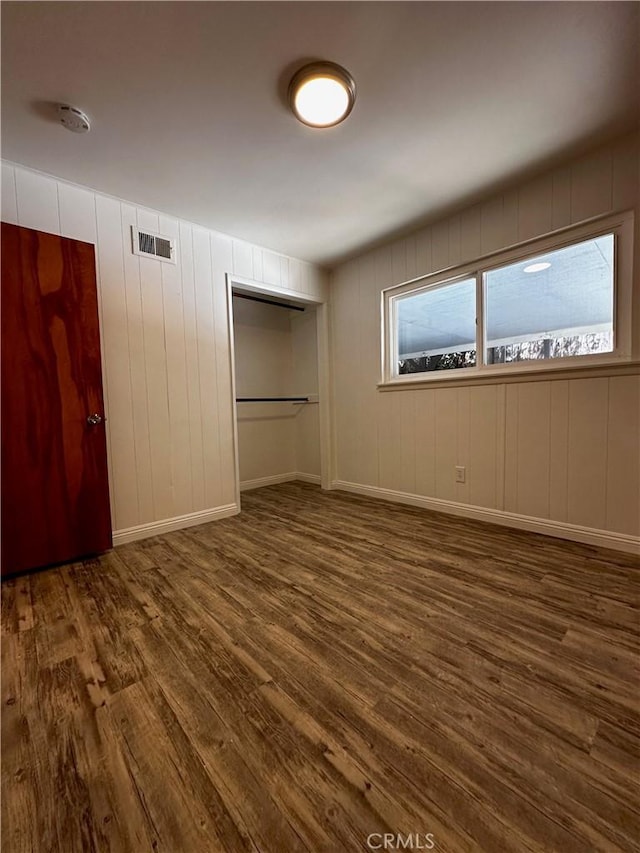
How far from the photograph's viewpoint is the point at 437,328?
316 cm

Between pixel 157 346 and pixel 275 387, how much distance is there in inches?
83.3

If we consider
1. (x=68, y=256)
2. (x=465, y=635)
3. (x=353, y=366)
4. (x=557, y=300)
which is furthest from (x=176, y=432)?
(x=557, y=300)

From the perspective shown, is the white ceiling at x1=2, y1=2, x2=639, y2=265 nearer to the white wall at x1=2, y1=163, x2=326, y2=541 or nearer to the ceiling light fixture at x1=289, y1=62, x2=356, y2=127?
the ceiling light fixture at x1=289, y1=62, x2=356, y2=127

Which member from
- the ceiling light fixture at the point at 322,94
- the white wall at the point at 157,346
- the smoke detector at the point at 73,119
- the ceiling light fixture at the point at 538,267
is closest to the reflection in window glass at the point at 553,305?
the ceiling light fixture at the point at 538,267

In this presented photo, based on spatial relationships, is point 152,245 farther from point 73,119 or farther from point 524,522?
point 524,522

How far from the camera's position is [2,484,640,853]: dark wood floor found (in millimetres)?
814

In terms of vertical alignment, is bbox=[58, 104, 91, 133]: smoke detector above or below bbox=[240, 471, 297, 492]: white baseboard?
above

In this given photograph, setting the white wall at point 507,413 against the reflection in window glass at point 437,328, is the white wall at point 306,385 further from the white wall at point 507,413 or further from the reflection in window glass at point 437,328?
the reflection in window glass at point 437,328

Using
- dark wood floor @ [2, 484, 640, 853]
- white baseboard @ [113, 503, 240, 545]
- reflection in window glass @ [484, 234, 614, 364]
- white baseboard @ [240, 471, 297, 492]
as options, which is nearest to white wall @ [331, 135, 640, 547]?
reflection in window glass @ [484, 234, 614, 364]

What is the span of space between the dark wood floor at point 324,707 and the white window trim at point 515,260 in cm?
130

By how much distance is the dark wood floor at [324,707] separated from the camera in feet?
2.67

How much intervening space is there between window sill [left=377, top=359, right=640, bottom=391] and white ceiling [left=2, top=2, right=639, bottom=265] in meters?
1.34

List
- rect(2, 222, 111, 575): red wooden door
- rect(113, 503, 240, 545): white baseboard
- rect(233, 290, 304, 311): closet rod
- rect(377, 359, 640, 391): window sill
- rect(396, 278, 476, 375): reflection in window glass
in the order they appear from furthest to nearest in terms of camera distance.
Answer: rect(233, 290, 304, 311): closet rod < rect(396, 278, 476, 375): reflection in window glass < rect(113, 503, 240, 545): white baseboard < rect(377, 359, 640, 391): window sill < rect(2, 222, 111, 575): red wooden door

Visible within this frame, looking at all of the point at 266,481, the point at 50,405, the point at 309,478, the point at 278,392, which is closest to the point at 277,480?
the point at 266,481
